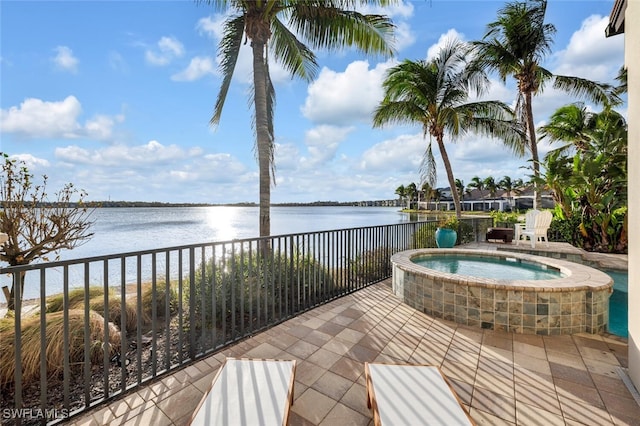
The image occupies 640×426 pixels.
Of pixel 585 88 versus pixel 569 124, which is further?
pixel 569 124

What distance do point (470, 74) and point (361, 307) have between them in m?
9.77

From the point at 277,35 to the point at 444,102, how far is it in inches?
246

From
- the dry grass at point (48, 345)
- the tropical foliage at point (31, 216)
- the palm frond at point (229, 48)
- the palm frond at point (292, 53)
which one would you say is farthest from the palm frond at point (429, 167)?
the dry grass at point (48, 345)

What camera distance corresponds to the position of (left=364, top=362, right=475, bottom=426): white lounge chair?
1492 mm

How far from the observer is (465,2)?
505 centimetres

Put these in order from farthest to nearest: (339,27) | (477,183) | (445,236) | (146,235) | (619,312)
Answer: (477,183)
(146,235)
(445,236)
(339,27)
(619,312)

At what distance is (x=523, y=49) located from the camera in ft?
30.8

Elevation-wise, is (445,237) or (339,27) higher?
(339,27)

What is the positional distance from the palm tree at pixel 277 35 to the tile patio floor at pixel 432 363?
8.16ft

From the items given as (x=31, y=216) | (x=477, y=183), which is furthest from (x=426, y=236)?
(x=477, y=183)

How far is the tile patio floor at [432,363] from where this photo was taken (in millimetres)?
1794

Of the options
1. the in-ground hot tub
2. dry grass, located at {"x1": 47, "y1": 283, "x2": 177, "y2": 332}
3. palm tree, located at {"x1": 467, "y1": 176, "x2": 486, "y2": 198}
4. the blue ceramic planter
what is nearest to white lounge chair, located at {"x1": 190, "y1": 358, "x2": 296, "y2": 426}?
the in-ground hot tub

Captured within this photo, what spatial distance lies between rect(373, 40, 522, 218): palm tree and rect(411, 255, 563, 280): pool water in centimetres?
500

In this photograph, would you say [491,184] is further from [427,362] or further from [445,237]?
[427,362]
